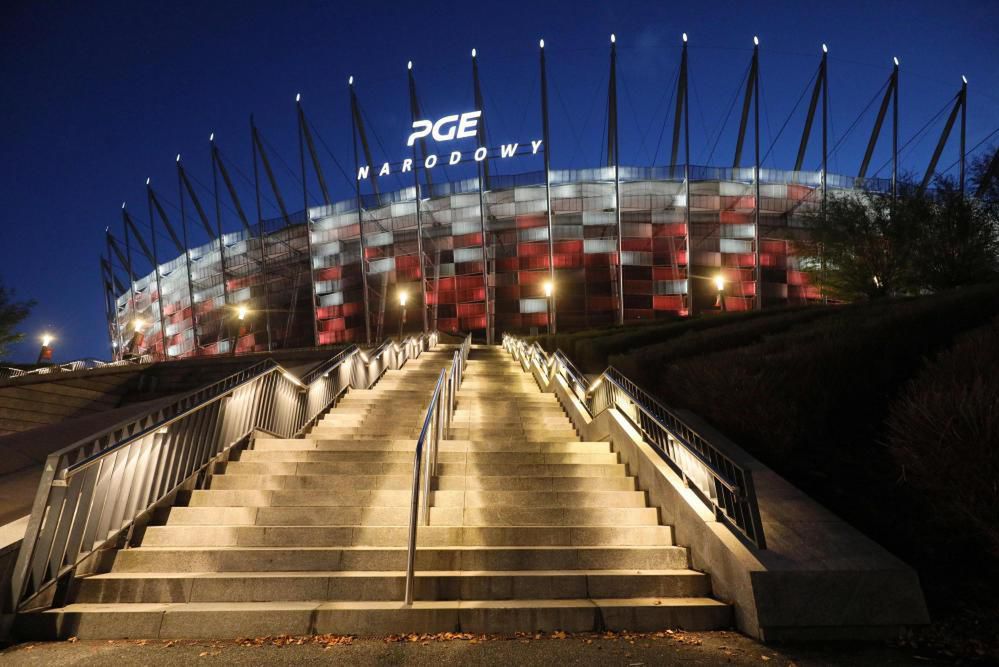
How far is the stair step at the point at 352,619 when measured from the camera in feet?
12.7

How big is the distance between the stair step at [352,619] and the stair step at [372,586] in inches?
9.4

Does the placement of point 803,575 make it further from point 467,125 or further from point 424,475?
point 467,125

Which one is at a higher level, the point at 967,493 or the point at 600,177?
the point at 600,177

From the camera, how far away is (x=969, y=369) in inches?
192

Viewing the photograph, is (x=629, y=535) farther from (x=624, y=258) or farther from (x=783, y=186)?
(x=783, y=186)

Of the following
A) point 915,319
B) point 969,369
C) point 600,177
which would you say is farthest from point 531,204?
point 969,369

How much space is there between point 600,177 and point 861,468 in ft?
118

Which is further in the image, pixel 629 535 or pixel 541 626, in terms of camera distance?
pixel 629 535

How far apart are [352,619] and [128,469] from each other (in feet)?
9.04

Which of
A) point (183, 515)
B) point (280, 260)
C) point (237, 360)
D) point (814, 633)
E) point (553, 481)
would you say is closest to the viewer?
point (814, 633)

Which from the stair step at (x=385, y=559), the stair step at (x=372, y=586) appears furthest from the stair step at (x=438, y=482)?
the stair step at (x=372, y=586)

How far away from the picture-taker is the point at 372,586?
4.26 meters

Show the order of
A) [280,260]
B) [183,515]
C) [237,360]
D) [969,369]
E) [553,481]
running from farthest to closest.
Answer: [280,260] < [237,360] < [553,481] < [183,515] < [969,369]

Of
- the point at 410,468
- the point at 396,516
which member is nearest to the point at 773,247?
the point at 410,468
